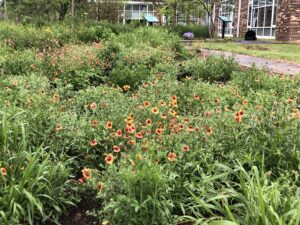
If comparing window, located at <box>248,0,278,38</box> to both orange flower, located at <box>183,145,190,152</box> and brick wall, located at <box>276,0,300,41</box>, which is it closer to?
brick wall, located at <box>276,0,300,41</box>

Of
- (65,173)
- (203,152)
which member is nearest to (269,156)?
(203,152)

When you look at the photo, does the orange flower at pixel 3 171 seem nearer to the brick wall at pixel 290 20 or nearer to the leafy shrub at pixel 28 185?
the leafy shrub at pixel 28 185

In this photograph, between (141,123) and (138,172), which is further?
(141,123)

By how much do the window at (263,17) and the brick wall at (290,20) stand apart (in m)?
1.20

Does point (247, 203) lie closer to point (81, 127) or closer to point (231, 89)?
point (81, 127)

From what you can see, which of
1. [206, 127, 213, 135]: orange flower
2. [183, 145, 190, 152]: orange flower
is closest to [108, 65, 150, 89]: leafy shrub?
[206, 127, 213, 135]: orange flower

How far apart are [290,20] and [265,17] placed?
344 centimetres

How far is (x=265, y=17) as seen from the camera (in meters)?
23.1

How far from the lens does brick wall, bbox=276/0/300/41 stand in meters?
19.8

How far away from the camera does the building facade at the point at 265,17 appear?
65.3 feet

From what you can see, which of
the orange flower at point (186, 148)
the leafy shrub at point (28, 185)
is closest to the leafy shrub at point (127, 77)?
the leafy shrub at point (28, 185)

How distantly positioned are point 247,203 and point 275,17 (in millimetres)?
21301

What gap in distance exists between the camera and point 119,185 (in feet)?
7.74

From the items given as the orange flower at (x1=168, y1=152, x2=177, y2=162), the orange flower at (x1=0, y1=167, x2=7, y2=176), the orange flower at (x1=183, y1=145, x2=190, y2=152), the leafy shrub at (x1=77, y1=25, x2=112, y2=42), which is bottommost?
the orange flower at (x1=0, y1=167, x2=7, y2=176)
